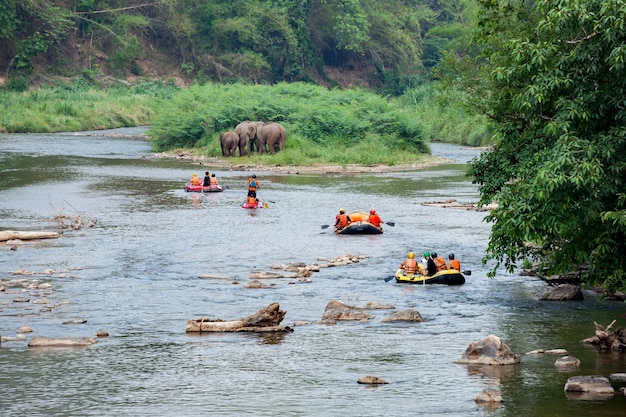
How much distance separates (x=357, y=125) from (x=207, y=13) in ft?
158

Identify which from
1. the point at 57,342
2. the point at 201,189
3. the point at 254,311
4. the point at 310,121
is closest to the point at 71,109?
the point at 310,121

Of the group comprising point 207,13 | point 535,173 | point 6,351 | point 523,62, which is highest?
point 207,13

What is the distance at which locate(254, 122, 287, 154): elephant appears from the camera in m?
57.1

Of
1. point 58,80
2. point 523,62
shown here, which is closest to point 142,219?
point 523,62

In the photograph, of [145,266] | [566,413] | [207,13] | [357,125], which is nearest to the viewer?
[566,413]

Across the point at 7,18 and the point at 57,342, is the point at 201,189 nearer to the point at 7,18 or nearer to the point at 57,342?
the point at 57,342

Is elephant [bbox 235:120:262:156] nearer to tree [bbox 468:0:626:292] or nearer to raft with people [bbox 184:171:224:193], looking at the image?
raft with people [bbox 184:171:224:193]

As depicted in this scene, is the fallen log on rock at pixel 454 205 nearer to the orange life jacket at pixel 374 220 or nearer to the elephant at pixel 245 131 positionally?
the orange life jacket at pixel 374 220

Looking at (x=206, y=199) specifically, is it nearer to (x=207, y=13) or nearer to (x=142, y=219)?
(x=142, y=219)

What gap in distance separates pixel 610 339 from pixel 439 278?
7.09 m

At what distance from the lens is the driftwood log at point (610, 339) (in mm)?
19516

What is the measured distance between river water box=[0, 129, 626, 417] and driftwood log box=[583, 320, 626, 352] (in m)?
0.40

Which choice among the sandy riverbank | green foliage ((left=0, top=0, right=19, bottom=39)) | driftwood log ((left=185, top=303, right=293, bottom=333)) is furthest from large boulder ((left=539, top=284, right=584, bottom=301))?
green foliage ((left=0, top=0, right=19, bottom=39))

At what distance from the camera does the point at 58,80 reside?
9412 cm
